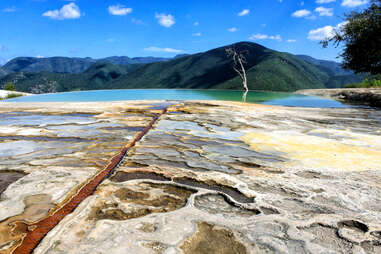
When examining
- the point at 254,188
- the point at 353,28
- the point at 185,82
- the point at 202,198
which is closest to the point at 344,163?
the point at 254,188

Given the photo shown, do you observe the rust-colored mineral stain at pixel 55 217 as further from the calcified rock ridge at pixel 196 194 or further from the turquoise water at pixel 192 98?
the turquoise water at pixel 192 98

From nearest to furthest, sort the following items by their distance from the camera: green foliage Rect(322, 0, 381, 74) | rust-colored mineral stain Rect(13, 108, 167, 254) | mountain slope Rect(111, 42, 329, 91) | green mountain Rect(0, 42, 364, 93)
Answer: rust-colored mineral stain Rect(13, 108, 167, 254) < green foliage Rect(322, 0, 381, 74) < mountain slope Rect(111, 42, 329, 91) < green mountain Rect(0, 42, 364, 93)

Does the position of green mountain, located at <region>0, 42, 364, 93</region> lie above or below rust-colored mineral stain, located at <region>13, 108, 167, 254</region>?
above

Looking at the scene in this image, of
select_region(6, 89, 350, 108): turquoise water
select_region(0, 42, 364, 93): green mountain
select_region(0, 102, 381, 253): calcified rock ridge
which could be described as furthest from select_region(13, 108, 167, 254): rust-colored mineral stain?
select_region(0, 42, 364, 93): green mountain

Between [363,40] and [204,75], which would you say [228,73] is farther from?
[363,40]

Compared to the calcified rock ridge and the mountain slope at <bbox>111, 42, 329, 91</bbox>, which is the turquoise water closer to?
the calcified rock ridge

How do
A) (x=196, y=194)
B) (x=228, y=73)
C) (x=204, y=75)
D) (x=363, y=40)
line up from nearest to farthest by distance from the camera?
(x=196, y=194) < (x=363, y=40) < (x=228, y=73) < (x=204, y=75)

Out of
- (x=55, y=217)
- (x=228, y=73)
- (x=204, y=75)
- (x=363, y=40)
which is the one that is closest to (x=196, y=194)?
(x=55, y=217)
